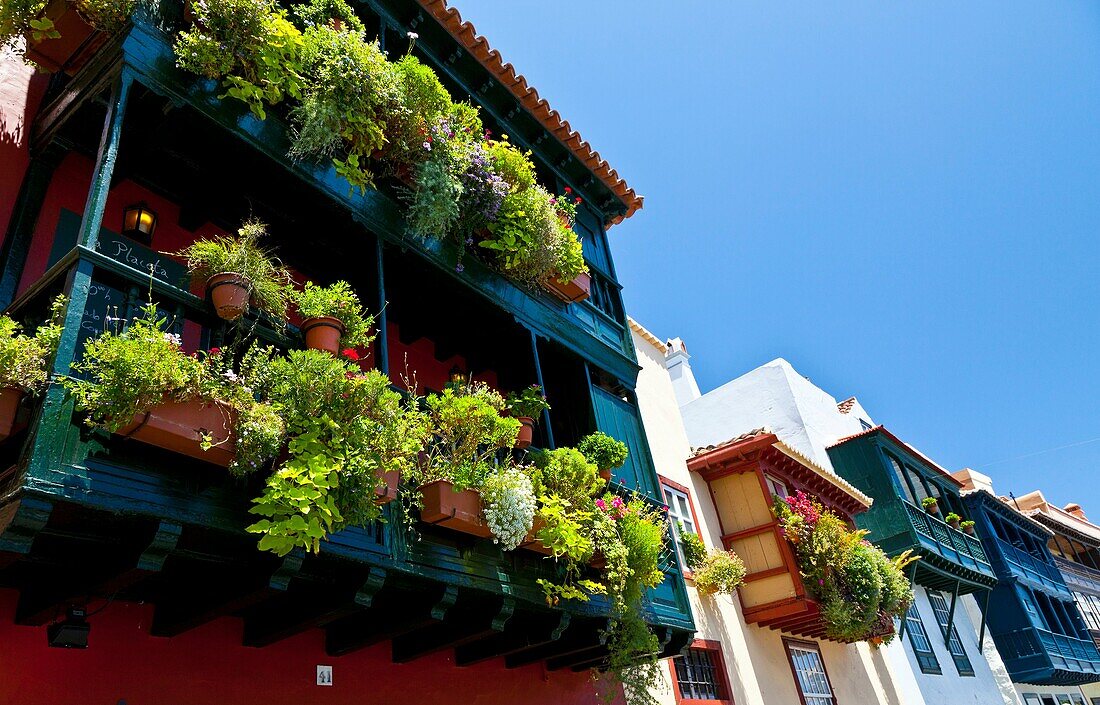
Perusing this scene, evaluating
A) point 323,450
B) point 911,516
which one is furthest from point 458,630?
point 911,516

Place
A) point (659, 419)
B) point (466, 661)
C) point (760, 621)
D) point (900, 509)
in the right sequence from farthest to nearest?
point (900, 509) → point (659, 419) → point (760, 621) → point (466, 661)

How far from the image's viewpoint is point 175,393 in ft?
14.7

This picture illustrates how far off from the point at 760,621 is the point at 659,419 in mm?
4078

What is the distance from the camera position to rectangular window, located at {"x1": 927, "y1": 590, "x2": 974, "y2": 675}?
19734 millimetres

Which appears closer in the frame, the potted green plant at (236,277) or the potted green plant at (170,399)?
the potted green plant at (170,399)

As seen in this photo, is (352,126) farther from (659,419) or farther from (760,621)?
(760,621)

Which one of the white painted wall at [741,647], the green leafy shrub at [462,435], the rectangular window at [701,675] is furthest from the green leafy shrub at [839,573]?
the green leafy shrub at [462,435]

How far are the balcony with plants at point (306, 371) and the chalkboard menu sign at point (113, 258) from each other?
0.09 feet

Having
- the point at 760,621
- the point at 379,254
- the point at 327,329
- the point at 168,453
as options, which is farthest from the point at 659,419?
the point at 168,453

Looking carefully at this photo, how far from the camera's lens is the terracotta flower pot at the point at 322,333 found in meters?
5.89

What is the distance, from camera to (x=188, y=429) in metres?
4.52

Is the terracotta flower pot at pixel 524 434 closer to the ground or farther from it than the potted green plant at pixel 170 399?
farther from it

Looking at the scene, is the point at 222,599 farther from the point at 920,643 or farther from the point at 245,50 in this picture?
the point at 920,643

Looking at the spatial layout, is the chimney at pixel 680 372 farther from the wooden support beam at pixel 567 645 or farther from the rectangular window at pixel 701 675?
the wooden support beam at pixel 567 645
